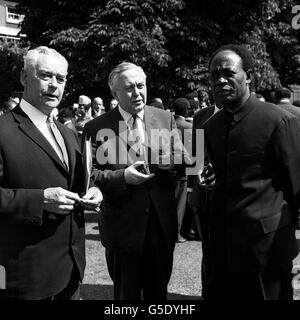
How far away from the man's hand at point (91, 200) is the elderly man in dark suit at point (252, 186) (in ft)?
2.17

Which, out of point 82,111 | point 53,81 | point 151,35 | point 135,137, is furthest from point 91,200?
point 151,35

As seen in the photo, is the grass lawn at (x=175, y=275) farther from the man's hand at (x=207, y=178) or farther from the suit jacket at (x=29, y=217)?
the suit jacket at (x=29, y=217)

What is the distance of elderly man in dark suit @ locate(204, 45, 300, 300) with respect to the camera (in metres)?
2.47

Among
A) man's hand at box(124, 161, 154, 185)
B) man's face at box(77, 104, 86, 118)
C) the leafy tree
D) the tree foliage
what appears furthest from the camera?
the leafy tree

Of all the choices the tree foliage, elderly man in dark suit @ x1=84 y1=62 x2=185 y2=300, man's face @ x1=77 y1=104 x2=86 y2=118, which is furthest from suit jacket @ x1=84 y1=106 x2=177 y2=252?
A: the tree foliage

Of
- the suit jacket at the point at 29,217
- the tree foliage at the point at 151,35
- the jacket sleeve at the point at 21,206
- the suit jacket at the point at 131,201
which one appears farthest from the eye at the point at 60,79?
the tree foliage at the point at 151,35

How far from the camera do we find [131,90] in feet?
10.2

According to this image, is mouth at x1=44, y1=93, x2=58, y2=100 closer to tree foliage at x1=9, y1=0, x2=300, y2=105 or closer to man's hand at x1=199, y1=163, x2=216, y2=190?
man's hand at x1=199, y1=163, x2=216, y2=190

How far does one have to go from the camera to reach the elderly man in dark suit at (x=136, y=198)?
3.04 meters

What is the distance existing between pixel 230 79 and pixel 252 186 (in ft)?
1.91

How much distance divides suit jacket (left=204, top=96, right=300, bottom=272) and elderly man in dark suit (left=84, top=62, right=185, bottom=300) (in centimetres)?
57

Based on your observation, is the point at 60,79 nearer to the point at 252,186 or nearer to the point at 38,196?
the point at 38,196
